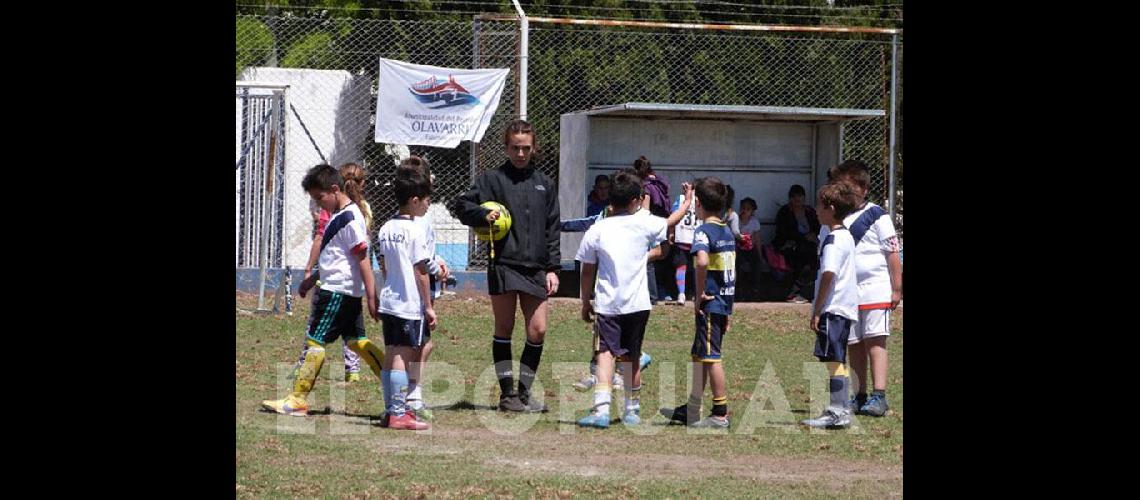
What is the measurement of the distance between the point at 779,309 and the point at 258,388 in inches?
334

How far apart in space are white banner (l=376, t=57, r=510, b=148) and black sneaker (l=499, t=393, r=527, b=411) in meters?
7.55

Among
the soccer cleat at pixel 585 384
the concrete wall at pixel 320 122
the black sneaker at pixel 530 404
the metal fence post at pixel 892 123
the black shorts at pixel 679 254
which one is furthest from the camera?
the metal fence post at pixel 892 123

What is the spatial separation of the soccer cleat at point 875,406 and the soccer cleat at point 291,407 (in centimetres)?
356

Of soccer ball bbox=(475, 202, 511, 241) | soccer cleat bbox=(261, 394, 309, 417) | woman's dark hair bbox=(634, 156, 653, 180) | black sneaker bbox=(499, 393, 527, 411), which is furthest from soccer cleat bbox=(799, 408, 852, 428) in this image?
woman's dark hair bbox=(634, 156, 653, 180)

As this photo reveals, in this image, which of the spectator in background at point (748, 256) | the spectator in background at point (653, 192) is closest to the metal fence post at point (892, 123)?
the spectator in background at point (748, 256)

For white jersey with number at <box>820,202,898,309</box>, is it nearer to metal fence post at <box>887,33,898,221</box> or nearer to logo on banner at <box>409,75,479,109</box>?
logo on banner at <box>409,75,479,109</box>

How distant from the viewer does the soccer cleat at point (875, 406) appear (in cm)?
919

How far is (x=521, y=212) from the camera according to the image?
9.01 meters

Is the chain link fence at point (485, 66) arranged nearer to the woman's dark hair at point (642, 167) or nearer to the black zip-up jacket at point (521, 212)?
the woman's dark hair at point (642, 167)

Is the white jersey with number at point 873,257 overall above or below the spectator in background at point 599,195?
below

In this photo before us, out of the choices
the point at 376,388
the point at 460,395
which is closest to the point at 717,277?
the point at 460,395

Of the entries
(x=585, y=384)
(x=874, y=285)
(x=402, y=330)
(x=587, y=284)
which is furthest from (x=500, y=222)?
(x=874, y=285)

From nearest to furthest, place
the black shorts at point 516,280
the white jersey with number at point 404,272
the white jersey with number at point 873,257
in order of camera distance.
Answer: the white jersey with number at point 404,272
the black shorts at point 516,280
the white jersey with number at point 873,257

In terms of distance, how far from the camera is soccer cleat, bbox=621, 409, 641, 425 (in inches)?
339
